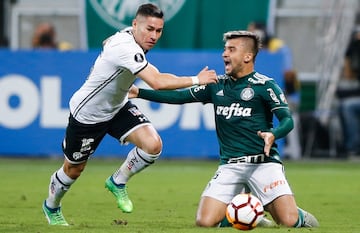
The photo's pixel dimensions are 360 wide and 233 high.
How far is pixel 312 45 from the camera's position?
71.3 ft

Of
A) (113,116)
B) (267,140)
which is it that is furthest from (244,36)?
(113,116)

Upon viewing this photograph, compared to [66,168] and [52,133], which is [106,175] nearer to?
[52,133]

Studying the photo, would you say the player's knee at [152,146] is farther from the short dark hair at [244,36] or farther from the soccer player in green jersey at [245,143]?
the short dark hair at [244,36]

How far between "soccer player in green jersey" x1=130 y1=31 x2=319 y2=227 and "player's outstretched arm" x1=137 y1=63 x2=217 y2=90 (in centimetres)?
52

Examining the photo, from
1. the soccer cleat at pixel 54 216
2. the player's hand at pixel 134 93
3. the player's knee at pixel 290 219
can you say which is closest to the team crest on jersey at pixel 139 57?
the player's hand at pixel 134 93

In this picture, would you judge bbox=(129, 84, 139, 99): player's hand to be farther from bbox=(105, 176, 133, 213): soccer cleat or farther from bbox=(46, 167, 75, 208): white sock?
bbox=(46, 167, 75, 208): white sock

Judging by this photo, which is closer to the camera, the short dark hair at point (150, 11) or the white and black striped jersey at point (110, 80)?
the white and black striped jersey at point (110, 80)

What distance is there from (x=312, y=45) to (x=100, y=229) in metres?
12.5

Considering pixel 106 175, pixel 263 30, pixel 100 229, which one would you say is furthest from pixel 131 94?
pixel 263 30

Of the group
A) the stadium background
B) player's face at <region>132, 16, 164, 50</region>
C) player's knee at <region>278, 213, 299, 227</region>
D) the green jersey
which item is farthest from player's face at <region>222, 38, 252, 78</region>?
the stadium background

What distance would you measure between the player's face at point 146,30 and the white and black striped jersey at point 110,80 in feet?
0.33

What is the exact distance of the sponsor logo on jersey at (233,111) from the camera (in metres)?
10.5

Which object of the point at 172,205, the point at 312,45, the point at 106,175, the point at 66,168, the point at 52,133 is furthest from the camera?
the point at 312,45

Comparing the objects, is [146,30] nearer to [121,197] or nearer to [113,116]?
[113,116]
